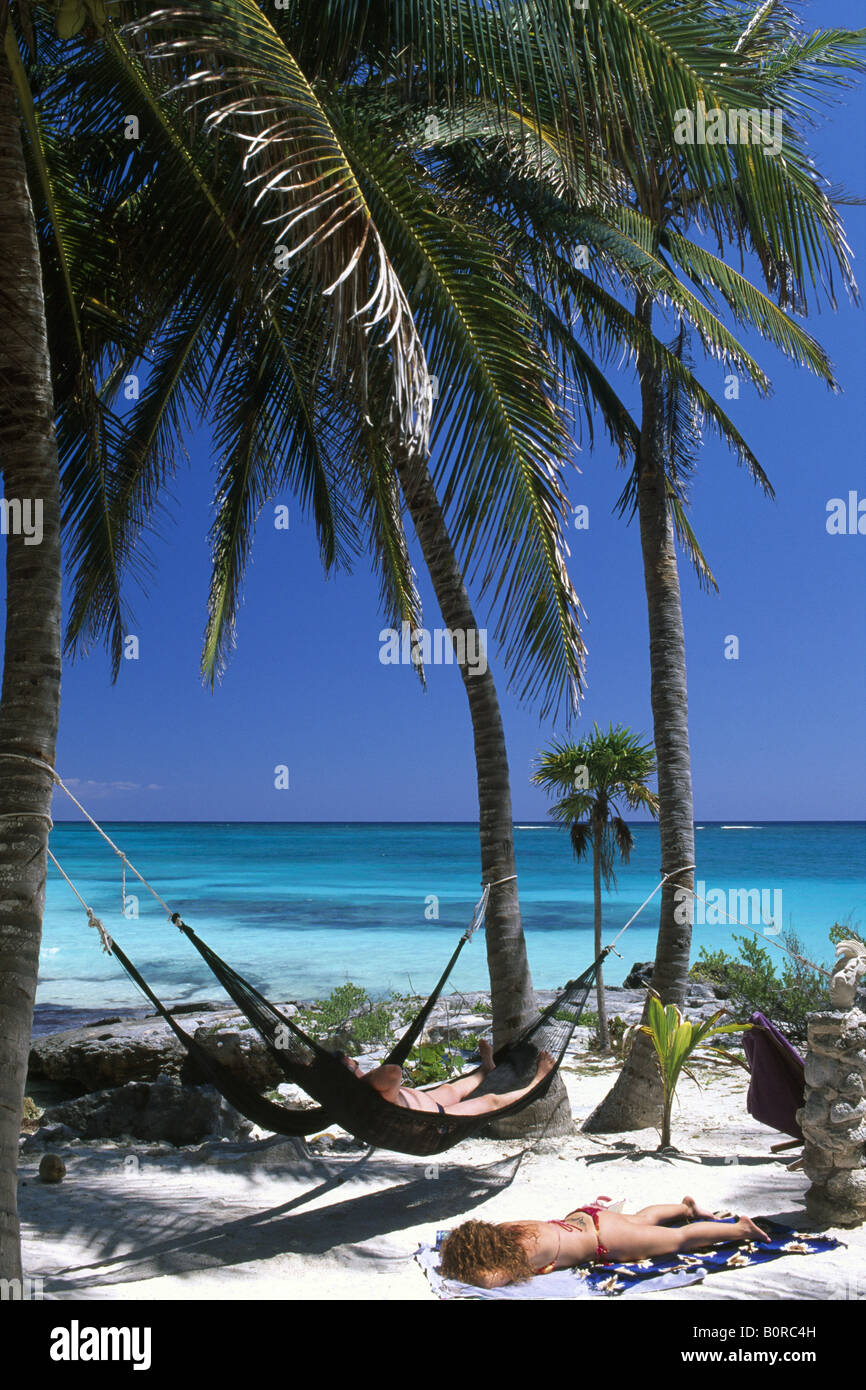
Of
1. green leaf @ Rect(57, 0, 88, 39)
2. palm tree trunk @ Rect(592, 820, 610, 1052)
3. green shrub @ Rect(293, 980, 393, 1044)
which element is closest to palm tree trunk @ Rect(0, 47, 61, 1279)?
green leaf @ Rect(57, 0, 88, 39)

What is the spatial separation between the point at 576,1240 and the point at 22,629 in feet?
8.07

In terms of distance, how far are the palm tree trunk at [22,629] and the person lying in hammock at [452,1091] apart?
1237mm

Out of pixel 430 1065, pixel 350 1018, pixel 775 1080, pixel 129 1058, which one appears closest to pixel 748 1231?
pixel 775 1080

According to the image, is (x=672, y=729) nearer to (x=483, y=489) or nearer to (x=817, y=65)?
(x=483, y=489)

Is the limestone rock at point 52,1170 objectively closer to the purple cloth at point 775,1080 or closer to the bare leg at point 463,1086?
the bare leg at point 463,1086

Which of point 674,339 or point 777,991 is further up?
point 674,339

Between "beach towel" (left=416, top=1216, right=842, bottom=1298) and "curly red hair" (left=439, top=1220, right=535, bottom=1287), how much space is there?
0.03 meters

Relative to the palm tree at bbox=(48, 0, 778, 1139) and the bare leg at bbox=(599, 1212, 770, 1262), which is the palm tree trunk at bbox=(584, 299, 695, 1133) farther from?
the bare leg at bbox=(599, 1212, 770, 1262)

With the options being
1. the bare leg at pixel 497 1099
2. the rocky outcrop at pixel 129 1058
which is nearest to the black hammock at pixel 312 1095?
the bare leg at pixel 497 1099

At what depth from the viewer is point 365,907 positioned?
2673 cm

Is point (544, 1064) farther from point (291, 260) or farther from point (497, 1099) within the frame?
point (291, 260)

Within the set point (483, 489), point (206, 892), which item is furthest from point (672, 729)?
Answer: point (206, 892)

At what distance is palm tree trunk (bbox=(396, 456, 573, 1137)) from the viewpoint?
4676mm
